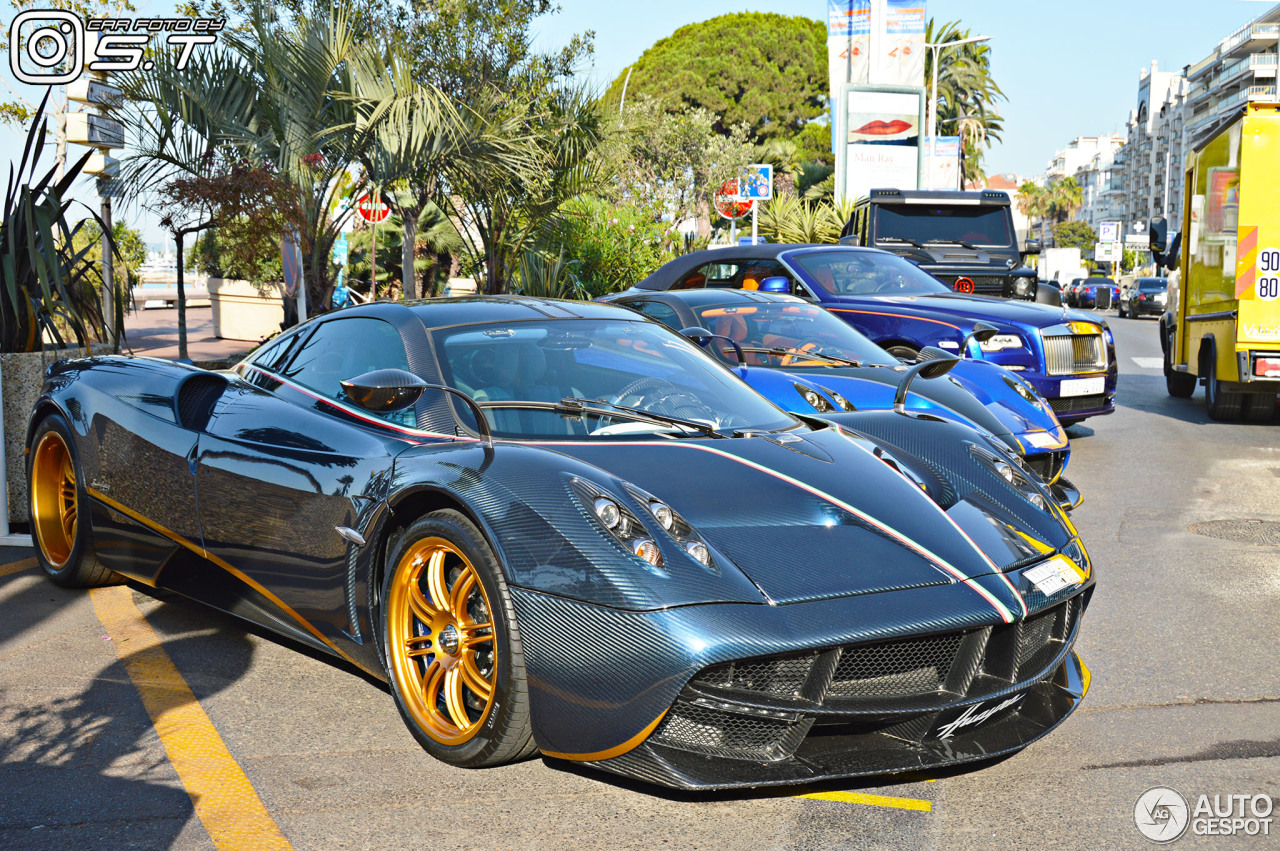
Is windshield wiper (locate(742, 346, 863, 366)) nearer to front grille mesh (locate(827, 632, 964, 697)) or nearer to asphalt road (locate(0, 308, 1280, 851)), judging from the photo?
asphalt road (locate(0, 308, 1280, 851))

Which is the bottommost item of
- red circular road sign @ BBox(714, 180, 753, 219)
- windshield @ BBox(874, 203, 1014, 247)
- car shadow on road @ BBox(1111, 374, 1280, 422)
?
car shadow on road @ BBox(1111, 374, 1280, 422)

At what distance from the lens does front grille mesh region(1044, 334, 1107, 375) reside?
898 cm

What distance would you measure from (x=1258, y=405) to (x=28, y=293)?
1044 centimetres

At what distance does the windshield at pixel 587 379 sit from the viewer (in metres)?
3.58

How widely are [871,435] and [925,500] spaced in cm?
89

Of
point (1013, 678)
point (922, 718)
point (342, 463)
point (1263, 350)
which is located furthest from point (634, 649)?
point (1263, 350)

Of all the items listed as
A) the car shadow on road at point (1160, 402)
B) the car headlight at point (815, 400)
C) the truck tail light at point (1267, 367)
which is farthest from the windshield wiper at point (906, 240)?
the car headlight at point (815, 400)

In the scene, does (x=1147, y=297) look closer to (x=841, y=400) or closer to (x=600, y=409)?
(x=841, y=400)

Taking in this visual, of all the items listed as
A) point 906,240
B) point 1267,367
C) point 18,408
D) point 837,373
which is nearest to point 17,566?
point 18,408

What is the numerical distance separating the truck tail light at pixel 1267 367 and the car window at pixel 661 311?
5.72 metres

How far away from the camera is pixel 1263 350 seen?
10.2m

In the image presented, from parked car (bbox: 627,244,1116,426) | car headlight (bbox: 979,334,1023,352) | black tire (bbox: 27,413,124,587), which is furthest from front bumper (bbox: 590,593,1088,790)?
car headlight (bbox: 979,334,1023,352)

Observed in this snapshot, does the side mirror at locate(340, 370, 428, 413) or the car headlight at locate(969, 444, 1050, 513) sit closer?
the side mirror at locate(340, 370, 428, 413)

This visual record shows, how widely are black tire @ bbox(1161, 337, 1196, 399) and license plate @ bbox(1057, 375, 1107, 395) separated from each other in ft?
13.5
